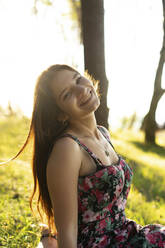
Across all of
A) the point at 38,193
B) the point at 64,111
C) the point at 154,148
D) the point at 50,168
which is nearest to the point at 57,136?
the point at 64,111

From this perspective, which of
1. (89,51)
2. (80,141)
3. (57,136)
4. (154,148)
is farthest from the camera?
(154,148)

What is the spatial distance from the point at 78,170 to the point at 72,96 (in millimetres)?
513

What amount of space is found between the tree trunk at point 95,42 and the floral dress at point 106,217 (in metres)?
1.84

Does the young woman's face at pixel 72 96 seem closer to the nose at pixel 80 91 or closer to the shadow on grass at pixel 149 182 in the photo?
the nose at pixel 80 91

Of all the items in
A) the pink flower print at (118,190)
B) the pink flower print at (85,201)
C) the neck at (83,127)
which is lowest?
the pink flower print at (85,201)

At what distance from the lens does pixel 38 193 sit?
254 centimetres

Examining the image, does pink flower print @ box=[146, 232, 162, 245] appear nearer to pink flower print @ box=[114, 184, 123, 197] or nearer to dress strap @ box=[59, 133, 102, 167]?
pink flower print @ box=[114, 184, 123, 197]

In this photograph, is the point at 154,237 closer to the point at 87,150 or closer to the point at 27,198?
the point at 87,150

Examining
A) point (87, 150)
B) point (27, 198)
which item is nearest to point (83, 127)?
point (87, 150)

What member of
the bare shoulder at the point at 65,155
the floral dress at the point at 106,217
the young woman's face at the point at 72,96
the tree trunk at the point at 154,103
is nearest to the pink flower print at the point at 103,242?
the floral dress at the point at 106,217

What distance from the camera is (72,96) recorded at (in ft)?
7.14

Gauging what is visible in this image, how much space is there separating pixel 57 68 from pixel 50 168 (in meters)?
0.71

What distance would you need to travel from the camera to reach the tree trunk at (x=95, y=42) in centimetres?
378

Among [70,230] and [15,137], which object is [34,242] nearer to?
[70,230]
